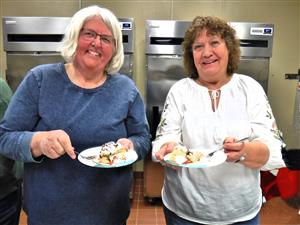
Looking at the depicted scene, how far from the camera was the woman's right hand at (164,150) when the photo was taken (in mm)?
1242

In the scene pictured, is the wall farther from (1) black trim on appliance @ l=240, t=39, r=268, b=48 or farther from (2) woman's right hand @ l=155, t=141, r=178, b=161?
(2) woman's right hand @ l=155, t=141, r=178, b=161

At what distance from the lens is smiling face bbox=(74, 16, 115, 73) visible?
1.23 m

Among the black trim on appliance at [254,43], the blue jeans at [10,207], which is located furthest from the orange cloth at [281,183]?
the blue jeans at [10,207]

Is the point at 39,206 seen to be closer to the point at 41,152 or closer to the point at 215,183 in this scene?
the point at 41,152

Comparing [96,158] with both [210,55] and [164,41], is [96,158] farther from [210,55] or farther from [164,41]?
[164,41]

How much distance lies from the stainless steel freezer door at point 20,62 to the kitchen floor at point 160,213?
53.2 inches

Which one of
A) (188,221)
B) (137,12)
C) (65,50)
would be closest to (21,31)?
(137,12)

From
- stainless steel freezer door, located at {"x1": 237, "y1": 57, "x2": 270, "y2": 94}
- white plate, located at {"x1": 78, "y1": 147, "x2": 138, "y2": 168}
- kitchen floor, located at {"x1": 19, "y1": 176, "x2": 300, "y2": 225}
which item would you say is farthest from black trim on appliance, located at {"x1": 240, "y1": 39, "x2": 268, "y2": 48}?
white plate, located at {"x1": 78, "y1": 147, "x2": 138, "y2": 168}

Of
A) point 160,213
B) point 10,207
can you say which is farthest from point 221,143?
point 160,213

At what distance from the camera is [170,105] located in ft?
4.42

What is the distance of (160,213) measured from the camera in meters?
3.28

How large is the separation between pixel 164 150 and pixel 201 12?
305 centimetres

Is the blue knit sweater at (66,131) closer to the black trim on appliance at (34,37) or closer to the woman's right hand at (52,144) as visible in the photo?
the woman's right hand at (52,144)

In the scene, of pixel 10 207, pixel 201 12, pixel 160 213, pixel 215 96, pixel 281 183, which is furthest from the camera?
pixel 201 12
